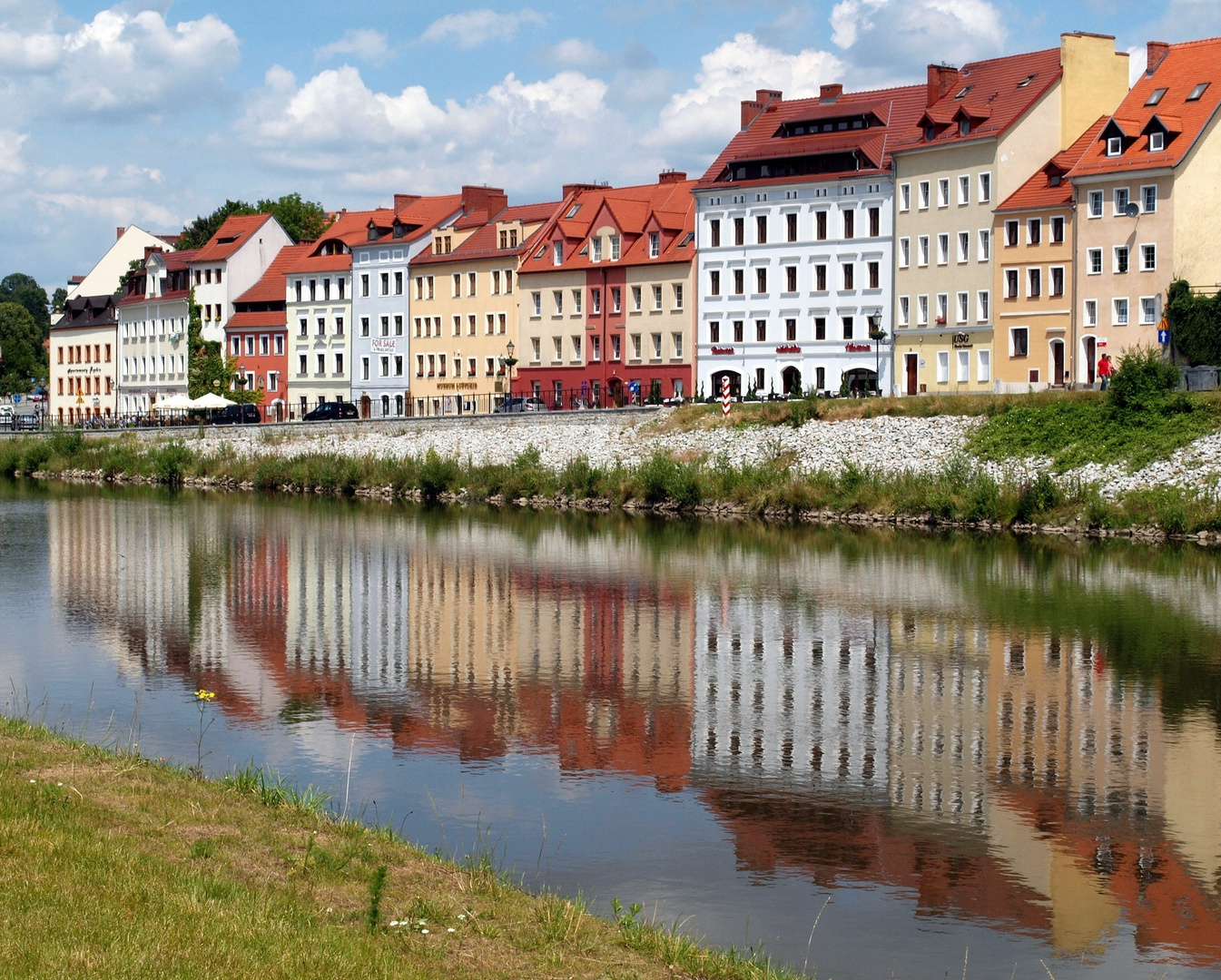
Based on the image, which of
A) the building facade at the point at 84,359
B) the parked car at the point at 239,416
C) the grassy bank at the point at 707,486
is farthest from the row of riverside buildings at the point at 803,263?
the building facade at the point at 84,359

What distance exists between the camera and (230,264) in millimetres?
126375

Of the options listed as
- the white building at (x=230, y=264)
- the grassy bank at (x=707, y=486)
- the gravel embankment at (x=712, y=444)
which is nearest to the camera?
the grassy bank at (x=707, y=486)

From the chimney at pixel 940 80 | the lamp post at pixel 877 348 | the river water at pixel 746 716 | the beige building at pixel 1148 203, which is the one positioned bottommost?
the river water at pixel 746 716

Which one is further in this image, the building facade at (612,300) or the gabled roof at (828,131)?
the building facade at (612,300)

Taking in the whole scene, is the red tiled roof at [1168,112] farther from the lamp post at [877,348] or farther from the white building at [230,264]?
the white building at [230,264]

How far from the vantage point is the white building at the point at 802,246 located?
8988 cm

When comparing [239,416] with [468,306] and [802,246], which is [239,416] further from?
[802,246]

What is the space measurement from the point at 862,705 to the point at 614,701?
12.2 ft

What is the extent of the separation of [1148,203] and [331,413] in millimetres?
48575

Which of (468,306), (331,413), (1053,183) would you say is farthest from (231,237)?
(1053,183)

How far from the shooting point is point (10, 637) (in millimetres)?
32312

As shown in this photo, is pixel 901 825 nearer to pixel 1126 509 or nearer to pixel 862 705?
pixel 862 705

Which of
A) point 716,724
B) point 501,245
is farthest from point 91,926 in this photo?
point 501,245

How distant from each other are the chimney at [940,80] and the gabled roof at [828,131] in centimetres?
89
